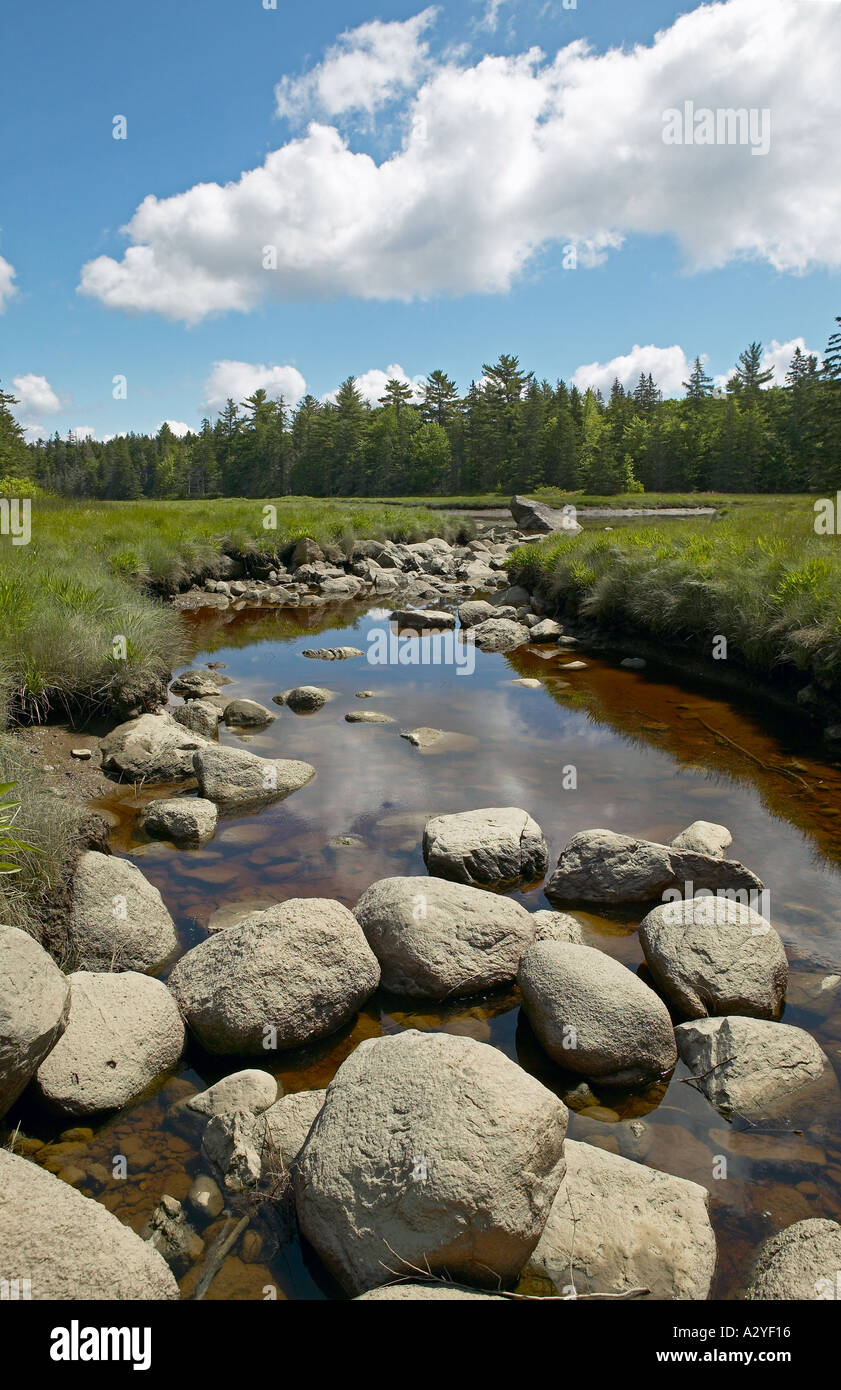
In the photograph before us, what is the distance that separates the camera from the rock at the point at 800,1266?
268 centimetres

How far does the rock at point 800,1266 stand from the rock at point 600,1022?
107cm

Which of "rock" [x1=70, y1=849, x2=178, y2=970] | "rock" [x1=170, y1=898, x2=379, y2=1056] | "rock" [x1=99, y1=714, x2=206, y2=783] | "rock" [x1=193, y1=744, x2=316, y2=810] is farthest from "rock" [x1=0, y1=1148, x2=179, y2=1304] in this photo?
"rock" [x1=99, y1=714, x2=206, y2=783]

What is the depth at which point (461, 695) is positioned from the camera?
12.1 m

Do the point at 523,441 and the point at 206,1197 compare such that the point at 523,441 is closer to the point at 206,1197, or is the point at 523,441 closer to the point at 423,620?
the point at 423,620

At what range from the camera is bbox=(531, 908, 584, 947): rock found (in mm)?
4945

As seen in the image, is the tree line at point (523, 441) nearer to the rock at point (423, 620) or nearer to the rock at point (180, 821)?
the rock at point (423, 620)

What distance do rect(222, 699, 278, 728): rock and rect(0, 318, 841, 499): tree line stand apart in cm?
4265

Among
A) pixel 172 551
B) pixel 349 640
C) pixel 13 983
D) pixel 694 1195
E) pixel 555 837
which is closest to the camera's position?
pixel 694 1195

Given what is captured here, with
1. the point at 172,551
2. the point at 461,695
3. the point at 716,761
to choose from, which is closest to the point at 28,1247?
the point at 716,761

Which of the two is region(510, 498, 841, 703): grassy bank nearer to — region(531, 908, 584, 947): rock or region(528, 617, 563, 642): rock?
region(528, 617, 563, 642): rock

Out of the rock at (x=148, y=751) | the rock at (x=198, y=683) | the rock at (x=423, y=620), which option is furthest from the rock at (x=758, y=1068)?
the rock at (x=423, y=620)

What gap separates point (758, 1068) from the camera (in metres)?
3.89

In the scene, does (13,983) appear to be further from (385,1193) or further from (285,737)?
(285,737)
